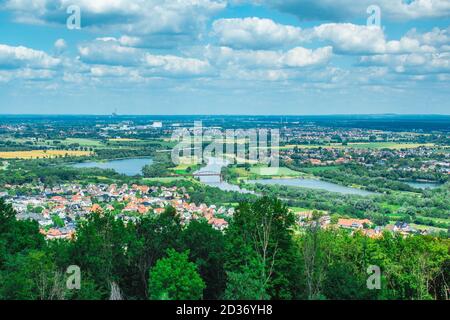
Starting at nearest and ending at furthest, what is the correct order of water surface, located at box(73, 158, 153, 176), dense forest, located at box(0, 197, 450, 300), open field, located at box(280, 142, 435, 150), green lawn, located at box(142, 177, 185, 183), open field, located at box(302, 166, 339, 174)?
dense forest, located at box(0, 197, 450, 300) < green lawn, located at box(142, 177, 185, 183) < water surface, located at box(73, 158, 153, 176) < open field, located at box(302, 166, 339, 174) < open field, located at box(280, 142, 435, 150)

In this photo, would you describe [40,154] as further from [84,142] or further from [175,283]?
[175,283]

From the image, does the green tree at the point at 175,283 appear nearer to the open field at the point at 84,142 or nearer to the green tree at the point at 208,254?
the green tree at the point at 208,254

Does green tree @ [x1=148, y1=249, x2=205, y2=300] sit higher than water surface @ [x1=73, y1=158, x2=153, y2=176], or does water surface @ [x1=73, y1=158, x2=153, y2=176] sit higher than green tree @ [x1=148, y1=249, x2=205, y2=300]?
green tree @ [x1=148, y1=249, x2=205, y2=300]

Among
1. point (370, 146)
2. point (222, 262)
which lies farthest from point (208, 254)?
point (370, 146)

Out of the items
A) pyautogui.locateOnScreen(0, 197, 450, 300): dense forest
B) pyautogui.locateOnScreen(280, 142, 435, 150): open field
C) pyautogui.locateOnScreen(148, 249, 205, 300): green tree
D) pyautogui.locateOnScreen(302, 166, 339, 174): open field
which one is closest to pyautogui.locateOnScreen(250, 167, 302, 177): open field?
pyautogui.locateOnScreen(302, 166, 339, 174): open field

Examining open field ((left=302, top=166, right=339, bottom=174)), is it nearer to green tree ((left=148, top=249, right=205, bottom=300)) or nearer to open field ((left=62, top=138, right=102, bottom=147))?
open field ((left=62, top=138, right=102, bottom=147))

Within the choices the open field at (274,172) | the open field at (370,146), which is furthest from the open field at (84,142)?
the open field at (274,172)

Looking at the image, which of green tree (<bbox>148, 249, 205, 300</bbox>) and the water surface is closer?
green tree (<bbox>148, 249, 205, 300</bbox>)
